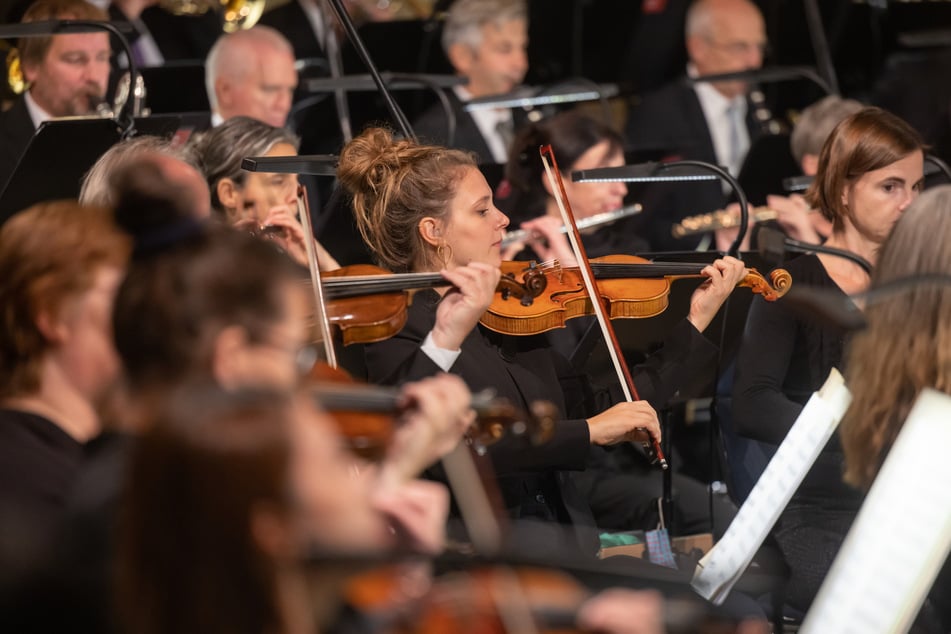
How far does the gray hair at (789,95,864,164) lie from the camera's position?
4225 mm

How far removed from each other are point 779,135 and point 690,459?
1.18 meters

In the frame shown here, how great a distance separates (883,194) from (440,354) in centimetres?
135

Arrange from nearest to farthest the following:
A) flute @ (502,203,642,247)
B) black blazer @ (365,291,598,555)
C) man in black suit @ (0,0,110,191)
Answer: black blazer @ (365,291,598,555)
man in black suit @ (0,0,110,191)
flute @ (502,203,642,247)

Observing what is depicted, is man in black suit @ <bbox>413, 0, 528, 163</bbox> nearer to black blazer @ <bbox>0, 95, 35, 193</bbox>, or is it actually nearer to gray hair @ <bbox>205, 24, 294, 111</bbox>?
gray hair @ <bbox>205, 24, 294, 111</bbox>

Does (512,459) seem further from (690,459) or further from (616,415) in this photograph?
(690,459)

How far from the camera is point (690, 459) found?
4.22m

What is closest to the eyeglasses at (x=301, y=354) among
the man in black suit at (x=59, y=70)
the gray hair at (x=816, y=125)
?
the man in black suit at (x=59, y=70)

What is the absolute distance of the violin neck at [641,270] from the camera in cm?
295

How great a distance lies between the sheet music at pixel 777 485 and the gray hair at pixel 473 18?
10.6 feet

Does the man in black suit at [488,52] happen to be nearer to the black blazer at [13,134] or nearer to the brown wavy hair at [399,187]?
the black blazer at [13,134]

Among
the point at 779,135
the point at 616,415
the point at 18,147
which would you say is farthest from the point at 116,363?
the point at 779,135

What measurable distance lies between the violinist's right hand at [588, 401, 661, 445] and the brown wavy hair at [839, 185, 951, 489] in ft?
1.46

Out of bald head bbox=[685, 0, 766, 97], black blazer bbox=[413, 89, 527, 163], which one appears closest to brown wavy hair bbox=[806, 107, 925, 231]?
black blazer bbox=[413, 89, 527, 163]

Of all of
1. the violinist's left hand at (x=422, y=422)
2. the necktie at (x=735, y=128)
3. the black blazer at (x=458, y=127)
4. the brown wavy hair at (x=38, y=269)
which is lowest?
the necktie at (x=735, y=128)
